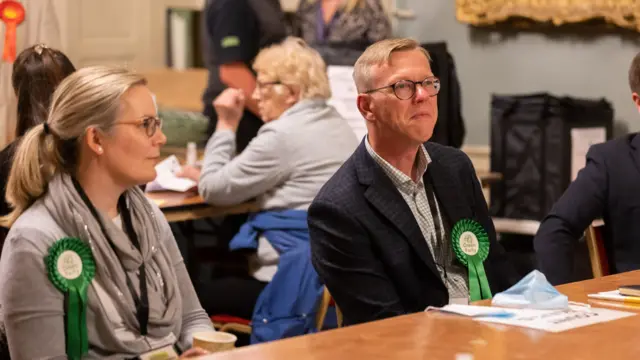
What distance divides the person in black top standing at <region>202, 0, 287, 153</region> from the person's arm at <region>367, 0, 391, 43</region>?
0.58 meters

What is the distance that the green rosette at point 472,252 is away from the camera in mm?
2646

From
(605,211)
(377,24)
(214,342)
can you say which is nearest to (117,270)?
(214,342)

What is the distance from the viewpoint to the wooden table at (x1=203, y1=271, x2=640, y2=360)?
1.89m

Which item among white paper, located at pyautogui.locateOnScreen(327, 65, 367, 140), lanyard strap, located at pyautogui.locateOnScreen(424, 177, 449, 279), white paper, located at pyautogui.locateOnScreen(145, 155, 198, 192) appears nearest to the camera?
lanyard strap, located at pyautogui.locateOnScreen(424, 177, 449, 279)

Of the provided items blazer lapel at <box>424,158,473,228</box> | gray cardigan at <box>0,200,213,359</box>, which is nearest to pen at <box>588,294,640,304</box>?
blazer lapel at <box>424,158,473,228</box>

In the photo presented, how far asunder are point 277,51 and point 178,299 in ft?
6.52

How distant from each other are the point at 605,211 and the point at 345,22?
8.84 ft

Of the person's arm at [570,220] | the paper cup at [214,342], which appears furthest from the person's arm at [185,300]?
the person's arm at [570,220]

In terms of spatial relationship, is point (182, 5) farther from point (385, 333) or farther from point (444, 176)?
point (385, 333)

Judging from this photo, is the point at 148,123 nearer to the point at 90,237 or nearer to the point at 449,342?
the point at 90,237

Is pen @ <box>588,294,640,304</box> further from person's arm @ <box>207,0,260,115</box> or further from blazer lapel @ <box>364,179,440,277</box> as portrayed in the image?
person's arm @ <box>207,0,260,115</box>

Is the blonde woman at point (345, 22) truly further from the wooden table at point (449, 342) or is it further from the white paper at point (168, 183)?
the wooden table at point (449, 342)

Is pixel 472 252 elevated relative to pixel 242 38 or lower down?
lower down

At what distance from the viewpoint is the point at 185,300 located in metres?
2.61
